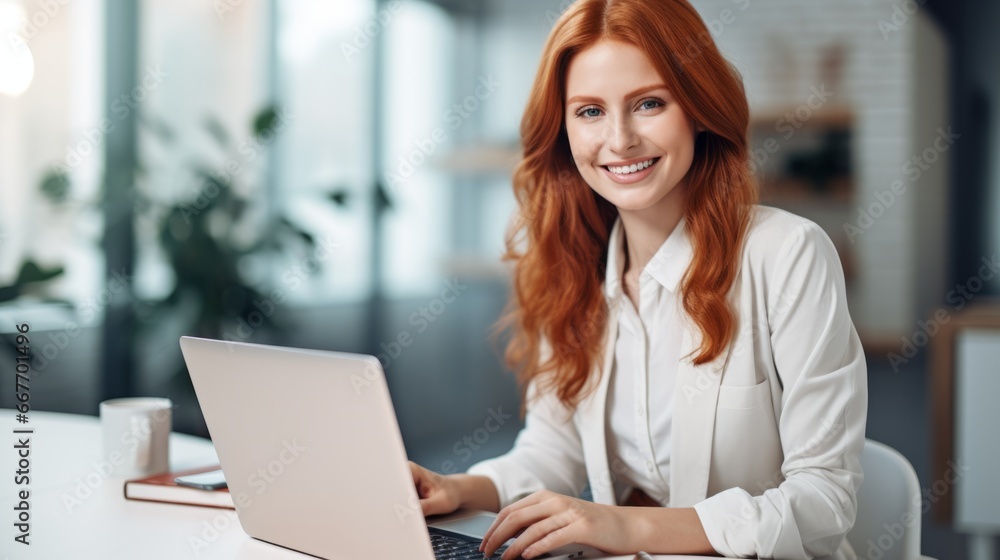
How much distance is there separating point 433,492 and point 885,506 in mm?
696

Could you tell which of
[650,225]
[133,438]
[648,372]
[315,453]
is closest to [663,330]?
[648,372]

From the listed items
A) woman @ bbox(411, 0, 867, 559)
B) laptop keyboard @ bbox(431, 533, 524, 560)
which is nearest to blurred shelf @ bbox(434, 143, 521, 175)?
woman @ bbox(411, 0, 867, 559)

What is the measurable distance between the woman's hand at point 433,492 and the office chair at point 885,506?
636 millimetres

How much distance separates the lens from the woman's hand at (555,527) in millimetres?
1062

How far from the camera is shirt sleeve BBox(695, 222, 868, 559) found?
1.15 m

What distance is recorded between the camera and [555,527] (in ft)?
3.52

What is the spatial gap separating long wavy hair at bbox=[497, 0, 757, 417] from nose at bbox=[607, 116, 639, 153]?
0.28 ft

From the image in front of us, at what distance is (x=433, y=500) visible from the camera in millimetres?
1272

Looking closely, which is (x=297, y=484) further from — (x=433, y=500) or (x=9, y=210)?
(x=9, y=210)

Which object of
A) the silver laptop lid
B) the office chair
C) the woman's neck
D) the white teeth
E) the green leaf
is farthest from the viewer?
the green leaf

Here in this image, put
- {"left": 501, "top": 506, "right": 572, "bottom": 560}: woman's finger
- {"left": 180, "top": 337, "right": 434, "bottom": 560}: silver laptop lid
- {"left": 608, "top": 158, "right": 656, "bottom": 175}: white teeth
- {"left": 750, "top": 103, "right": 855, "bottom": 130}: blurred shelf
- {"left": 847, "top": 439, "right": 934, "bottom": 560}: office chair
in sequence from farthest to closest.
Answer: {"left": 750, "top": 103, "right": 855, "bottom": 130}: blurred shelf
{"left": 608, "top": 158, "right": 656, "bottom": 175}: white teeth
{"left": 847, "top": 439, "right": 934, "bottom": 560}: office chair
{"left": 501, "top": 506, "right": 572, "bottom": 560}: woman's finger
{"left": 180, "top": 337, "right": 434, "bottom": 560}: silver laptop lid

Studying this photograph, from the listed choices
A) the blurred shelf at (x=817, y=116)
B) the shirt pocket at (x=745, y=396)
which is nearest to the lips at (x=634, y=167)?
the shirt pocket at (x=745, y=396)

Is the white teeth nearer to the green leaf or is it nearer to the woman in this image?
the woman

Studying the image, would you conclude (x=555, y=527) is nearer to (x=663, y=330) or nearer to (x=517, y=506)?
(x=517, y=506)
